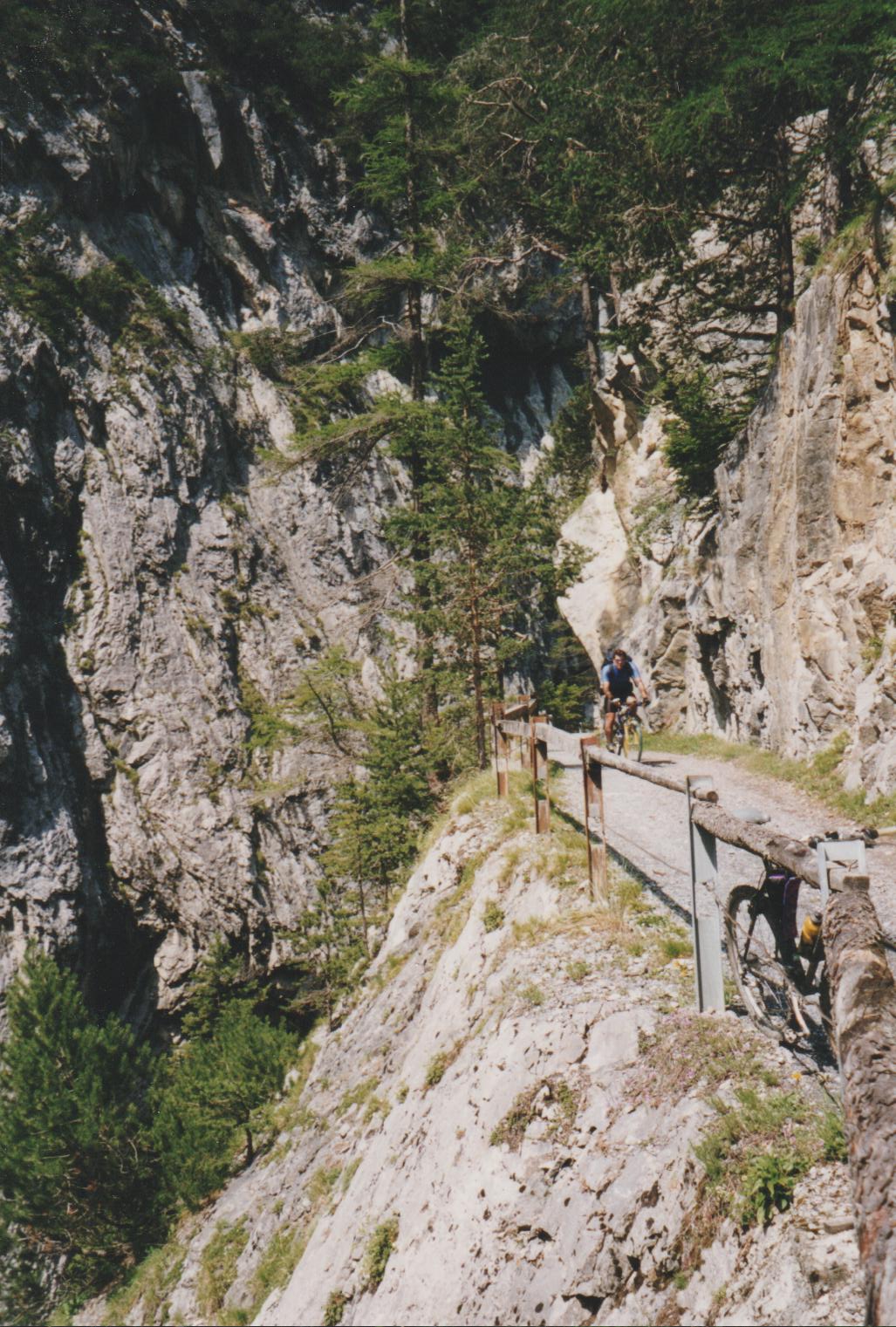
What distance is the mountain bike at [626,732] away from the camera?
553 inches

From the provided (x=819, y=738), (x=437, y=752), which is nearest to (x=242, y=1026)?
(x=437, y=752)

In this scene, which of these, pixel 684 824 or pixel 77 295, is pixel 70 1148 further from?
pixel 77 295

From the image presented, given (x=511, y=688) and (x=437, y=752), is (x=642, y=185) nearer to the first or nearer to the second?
(x=437, y=752)

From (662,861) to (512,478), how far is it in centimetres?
3076

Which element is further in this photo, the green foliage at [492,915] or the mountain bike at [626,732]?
the mountain bike at [626,732]

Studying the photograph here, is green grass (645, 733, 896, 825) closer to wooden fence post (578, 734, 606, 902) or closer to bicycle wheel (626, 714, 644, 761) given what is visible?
bicycle wheel (626, 714, 644, 761)

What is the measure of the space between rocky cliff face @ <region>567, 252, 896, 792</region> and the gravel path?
1061 mm

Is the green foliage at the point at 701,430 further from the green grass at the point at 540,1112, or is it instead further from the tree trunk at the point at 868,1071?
the tree trunk at the point at 868,1071

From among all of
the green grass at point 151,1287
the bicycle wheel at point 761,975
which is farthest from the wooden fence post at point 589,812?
the green grass at point 151,1287

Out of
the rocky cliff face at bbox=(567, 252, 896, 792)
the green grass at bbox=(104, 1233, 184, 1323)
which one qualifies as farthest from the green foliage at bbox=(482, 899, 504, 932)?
the green grass at bbox=(104, 1233, 184, 1323)

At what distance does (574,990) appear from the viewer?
202 inches

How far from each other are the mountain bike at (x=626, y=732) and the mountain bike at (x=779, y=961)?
29.7 ft

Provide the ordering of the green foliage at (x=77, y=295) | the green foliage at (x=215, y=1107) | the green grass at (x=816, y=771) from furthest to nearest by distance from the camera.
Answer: the green foliage at (x=77, y=295)
the green foliage at (x=215, y=1107)
the green grass at (x=816, y=771)

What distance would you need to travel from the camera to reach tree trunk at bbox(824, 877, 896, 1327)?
1.95 metres
